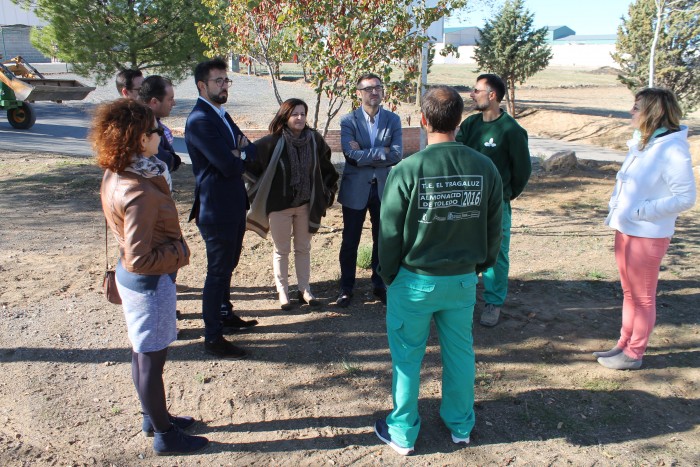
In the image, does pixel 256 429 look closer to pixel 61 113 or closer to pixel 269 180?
pixel 269 180

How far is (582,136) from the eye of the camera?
18.2 m

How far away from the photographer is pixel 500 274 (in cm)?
459

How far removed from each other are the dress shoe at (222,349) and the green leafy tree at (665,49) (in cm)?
1337

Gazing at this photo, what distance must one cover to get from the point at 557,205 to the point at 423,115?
6.19 metres

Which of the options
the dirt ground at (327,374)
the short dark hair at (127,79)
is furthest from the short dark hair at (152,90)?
the dirt ground at (327,374)

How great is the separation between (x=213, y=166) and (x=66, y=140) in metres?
10.8

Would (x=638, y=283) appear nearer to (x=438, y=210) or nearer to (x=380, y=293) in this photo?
(x=438, y=210)

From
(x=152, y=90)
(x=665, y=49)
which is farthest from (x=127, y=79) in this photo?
(x=665, y=49)

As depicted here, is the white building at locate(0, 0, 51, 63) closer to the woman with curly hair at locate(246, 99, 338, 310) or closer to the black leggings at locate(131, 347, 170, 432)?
the woman with curly hair at locate(246, 99, 338, 310)

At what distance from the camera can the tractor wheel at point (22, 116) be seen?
13.9 metres

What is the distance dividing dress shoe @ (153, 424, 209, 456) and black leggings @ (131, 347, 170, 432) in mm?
92

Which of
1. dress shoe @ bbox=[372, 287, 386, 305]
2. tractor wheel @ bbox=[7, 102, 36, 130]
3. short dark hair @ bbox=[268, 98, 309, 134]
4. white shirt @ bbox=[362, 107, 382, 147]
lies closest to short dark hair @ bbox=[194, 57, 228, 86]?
short dark hair @ bbox=[268, 98, 309, 134]

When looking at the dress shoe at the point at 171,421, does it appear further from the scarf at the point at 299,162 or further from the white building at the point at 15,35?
the white building at the point at 15,35

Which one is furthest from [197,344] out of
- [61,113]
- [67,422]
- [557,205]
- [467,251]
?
[61,113]
